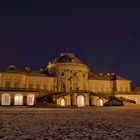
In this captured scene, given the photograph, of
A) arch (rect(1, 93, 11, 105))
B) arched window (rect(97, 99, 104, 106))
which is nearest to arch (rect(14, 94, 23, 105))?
arch (rect(1, 93, 11, 105))

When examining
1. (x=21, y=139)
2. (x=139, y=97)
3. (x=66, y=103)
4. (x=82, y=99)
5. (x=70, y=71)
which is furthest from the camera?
(x=139, y=97)

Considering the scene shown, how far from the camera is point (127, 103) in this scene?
64312 mm

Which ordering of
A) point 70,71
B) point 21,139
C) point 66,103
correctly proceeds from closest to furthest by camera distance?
point 21,139
point 66,103
point 70,71

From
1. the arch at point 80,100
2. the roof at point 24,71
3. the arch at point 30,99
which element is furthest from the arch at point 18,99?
the arch at point 80,100

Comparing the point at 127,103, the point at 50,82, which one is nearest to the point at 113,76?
the point at 127,103

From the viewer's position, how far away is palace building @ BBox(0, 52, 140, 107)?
201 feet

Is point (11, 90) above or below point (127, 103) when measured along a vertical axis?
above

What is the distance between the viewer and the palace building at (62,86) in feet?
201

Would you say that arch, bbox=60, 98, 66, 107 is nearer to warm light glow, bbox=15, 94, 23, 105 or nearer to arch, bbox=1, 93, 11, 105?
warm light glow, bbox=15, 94, 23, 105

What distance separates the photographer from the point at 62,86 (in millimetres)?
71250

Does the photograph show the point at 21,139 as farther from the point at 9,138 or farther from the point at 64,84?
the point at 64,84

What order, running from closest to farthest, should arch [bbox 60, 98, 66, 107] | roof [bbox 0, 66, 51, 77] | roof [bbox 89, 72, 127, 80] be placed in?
arch [bbox 60, 98, 66, 107] < roof [bbox 0, 66, 51, 77] < roof [bbox 89, 72, 127, 80]

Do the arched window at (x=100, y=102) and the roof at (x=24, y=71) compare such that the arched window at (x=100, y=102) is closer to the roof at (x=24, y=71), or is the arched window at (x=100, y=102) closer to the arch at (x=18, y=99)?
the roof at (x=24, y=71)

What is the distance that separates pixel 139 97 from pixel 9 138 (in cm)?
7732
